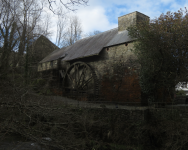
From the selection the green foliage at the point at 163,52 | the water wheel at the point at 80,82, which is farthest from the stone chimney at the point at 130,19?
the water wheel at the point at 80,82

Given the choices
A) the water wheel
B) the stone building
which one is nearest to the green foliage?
the stone building

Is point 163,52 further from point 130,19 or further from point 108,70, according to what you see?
point 130,19

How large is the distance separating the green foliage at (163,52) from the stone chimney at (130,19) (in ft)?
8.28

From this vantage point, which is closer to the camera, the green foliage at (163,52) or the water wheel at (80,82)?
the green foliage at (163,52)

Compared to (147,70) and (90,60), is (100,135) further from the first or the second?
(90,60)

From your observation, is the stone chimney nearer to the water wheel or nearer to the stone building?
the stone building

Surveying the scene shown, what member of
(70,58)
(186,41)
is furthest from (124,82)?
(70,58)

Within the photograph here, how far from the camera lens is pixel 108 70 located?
39.1ft

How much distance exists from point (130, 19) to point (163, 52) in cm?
461

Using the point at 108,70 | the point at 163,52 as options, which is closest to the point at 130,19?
the point at 108,70

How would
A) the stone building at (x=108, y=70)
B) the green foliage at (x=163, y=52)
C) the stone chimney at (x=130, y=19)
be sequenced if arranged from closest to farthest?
1. the green foliage at (x=163, y=52)
2. the stone building at (x=108, y=70)
3. the stone chimney at (x=130, y=19)

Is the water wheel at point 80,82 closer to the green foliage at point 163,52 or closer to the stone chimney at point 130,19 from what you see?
the stone chimney at point 130,19

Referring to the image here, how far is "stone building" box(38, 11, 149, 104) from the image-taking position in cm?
1063

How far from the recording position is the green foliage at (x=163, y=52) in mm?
8195
